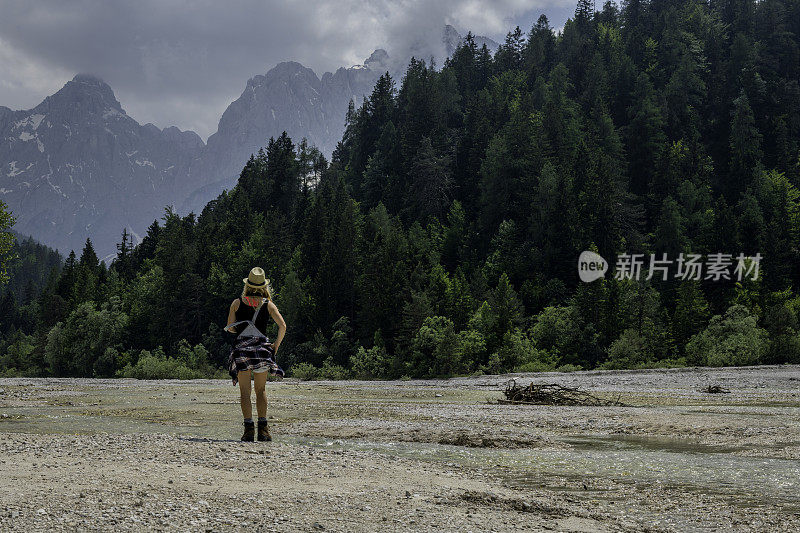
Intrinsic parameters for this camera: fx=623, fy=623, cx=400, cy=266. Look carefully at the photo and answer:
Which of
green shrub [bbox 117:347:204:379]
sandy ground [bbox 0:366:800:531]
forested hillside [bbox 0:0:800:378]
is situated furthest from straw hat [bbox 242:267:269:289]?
green shrub [bbox 117:347:204:379]

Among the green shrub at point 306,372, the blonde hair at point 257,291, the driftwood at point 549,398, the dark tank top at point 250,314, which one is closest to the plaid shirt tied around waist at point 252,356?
Result: the dark tank top at point 250,314

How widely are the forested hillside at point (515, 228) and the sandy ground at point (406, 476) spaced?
4170 centimetres

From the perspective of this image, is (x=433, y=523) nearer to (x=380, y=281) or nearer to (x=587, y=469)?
(x=587, y=469)

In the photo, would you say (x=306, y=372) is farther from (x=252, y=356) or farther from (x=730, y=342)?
(x=252, y=356)

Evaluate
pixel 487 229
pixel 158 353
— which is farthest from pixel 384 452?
pixel 487 229

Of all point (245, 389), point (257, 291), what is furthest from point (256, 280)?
point (245, 389)

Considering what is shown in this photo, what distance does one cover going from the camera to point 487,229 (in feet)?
317

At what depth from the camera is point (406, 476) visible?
950 centimetres

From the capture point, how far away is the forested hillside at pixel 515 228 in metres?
63.4

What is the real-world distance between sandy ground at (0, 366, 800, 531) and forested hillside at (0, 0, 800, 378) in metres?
41.7

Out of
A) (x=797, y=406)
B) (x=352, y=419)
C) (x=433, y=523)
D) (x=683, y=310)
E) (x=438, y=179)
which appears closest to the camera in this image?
(x=433, y=523)

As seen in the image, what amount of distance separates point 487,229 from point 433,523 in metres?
90.9

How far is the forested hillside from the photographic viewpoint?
6344 centimetres

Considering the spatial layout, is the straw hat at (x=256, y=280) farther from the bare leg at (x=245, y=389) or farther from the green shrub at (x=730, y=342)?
the green shrub at (x=730, y=342)
